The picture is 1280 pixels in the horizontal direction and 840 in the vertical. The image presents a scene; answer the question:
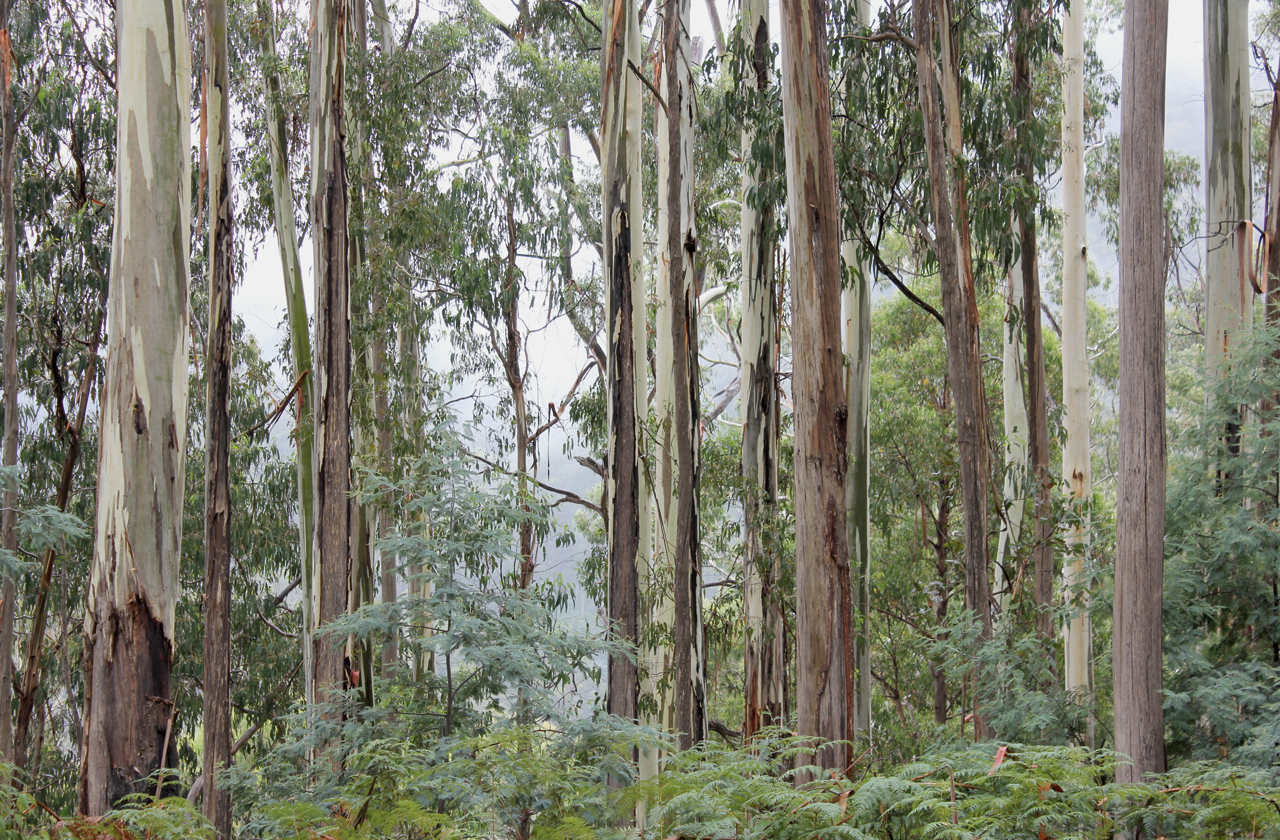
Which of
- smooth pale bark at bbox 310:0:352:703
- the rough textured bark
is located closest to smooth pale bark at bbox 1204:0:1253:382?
the rough textured bark

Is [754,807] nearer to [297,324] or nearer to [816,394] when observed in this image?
[816,394]

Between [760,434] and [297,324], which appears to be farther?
[760,434]

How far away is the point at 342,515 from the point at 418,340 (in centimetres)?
407

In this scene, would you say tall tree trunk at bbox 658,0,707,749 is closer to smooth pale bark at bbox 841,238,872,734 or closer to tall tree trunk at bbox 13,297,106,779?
smooth pale bark at bbox 841,238,872,734

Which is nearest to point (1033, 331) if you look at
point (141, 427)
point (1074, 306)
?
point (1074, 306)

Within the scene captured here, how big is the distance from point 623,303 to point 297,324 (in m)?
2.27

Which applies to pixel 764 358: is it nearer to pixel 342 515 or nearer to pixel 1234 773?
pixel 342 515

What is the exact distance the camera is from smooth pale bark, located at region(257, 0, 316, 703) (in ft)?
19.5

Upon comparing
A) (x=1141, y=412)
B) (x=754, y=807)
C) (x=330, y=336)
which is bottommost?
(x=754, y=807)

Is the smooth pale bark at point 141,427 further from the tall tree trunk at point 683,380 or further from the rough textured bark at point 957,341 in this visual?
the rough textured bark at point 957,341

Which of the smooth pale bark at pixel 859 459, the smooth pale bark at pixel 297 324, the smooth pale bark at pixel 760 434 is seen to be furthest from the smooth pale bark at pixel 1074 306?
the smooth pale bark at pixel 297 324

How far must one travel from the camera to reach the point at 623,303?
5.96 metres

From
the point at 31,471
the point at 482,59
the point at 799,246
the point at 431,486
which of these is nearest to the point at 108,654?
the point at 431,486

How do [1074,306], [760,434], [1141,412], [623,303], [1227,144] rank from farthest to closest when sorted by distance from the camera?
[1074,306], [760,434], [623,303], [1227,144], [1141,412]
